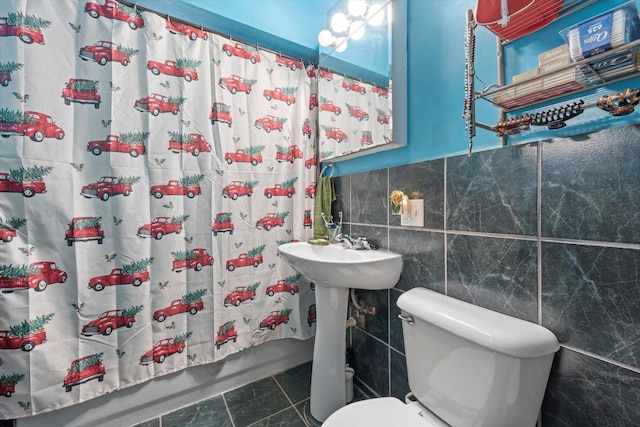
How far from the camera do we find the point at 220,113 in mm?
1438

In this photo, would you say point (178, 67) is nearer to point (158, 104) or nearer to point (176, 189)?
point (158, 104)

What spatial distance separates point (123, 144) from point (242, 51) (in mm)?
819

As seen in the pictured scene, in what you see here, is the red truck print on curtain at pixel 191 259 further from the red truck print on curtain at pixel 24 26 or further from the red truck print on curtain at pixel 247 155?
the red truck print on curtain at pixel 24 26

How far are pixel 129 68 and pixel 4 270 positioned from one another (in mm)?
990

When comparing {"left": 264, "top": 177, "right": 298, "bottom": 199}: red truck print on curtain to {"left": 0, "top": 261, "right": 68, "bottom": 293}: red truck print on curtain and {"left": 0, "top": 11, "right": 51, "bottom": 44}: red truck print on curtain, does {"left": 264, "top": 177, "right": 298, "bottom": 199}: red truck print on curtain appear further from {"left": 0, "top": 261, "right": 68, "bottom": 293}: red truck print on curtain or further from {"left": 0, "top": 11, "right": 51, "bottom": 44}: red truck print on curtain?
{"left": 0, "top": 11, "right": 51, "bottom": 44}: red truck print on curtain

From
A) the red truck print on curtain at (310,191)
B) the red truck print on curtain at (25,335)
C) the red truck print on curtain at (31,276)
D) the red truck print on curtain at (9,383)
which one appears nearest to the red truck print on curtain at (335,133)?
the red truck print on curtain at (310,191)

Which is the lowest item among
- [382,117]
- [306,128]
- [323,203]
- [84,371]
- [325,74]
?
[84,371]

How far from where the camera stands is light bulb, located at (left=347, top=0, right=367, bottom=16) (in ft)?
4.56

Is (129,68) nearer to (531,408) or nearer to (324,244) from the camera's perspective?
(324,244)

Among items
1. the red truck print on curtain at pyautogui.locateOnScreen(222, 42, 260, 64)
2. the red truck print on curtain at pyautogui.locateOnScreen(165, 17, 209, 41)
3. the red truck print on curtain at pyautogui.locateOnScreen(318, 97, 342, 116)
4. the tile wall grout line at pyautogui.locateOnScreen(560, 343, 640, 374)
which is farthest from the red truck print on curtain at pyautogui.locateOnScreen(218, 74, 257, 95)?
the tile wall grout line at pyautogui.locateOnScreen(560, 343, 640, 374)

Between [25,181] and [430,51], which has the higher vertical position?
[430,51]

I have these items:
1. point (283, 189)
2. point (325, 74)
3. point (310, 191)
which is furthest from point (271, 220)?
point (325, 74)

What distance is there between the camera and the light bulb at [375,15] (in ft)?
4.16

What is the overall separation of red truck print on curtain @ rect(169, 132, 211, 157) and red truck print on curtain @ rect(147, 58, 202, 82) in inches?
11.4
